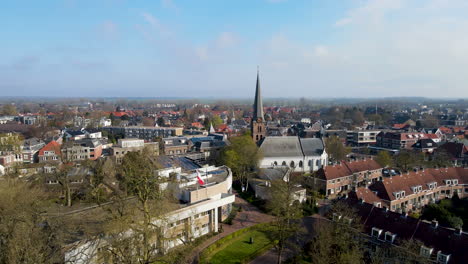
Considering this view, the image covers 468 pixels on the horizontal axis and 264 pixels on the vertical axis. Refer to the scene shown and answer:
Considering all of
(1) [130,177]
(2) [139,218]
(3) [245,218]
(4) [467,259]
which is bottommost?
(3) [245,218]

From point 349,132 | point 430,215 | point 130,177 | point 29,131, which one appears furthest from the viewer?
point 349,132

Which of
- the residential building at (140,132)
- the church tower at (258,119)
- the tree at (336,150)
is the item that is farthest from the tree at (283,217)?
the residential building at (140,132)

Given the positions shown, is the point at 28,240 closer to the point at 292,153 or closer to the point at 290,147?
the point at 292,153

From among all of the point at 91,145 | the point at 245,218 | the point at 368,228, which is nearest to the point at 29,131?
the point at 91,145

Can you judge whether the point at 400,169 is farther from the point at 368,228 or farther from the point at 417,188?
the point at 368,228

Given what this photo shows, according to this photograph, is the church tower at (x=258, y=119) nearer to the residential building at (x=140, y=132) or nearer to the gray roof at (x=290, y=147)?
the gray roof at (x=290, y=147)

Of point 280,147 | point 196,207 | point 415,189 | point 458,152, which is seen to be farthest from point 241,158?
point 458,152

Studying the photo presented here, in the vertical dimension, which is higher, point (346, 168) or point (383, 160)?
point (383, 160)
